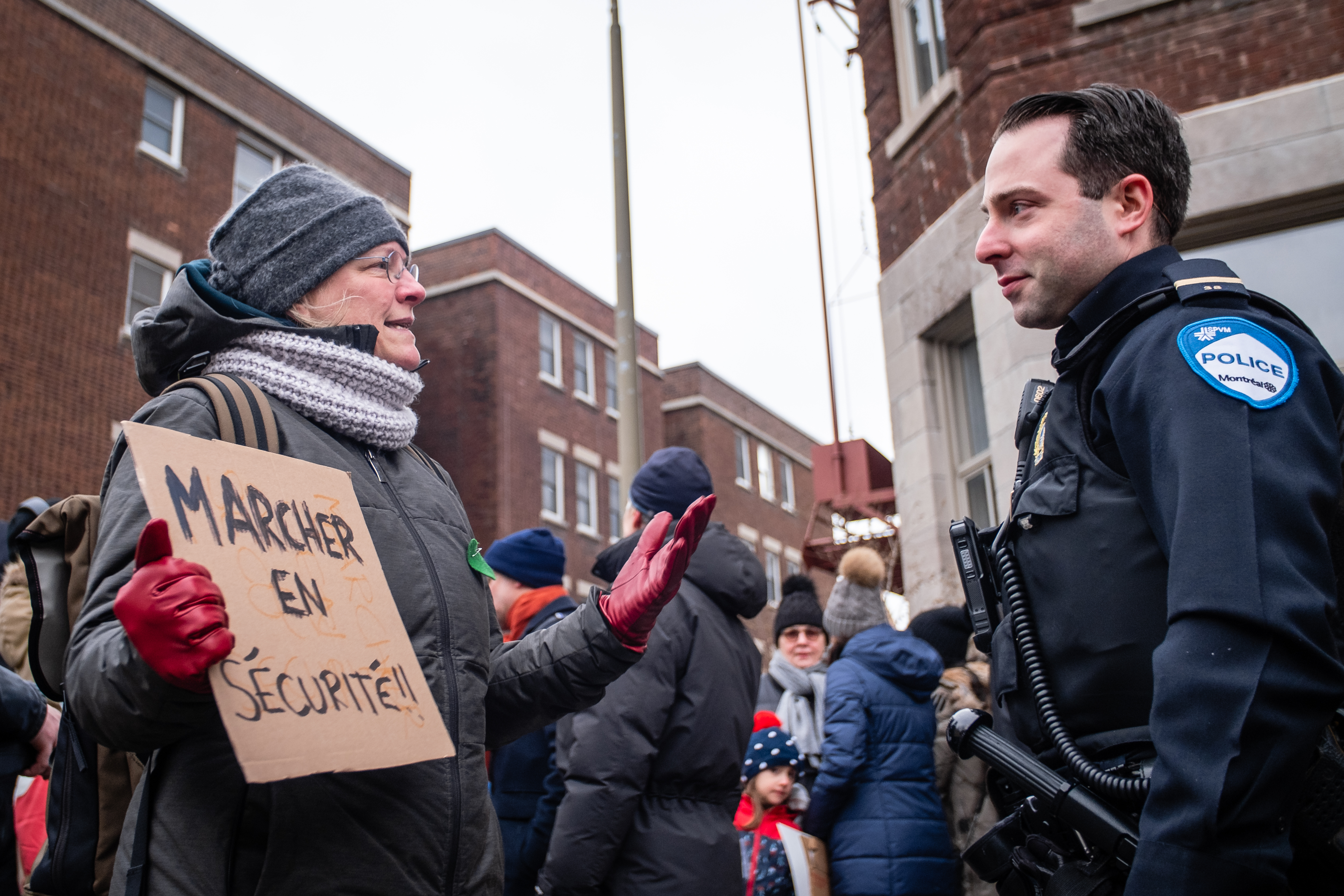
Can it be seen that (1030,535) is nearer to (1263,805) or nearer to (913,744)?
(1263,805)

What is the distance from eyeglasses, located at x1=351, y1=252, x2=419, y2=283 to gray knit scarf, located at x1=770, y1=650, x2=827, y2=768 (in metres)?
3.63

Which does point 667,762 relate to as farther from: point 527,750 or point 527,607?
point 527,607

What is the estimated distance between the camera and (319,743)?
1.71 m

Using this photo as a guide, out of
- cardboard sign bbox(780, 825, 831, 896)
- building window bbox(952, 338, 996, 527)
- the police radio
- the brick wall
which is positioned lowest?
cardboard sign bbox(780, 825, 831, 896)

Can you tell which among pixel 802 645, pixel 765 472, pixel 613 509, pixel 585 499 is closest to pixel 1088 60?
pixel 802 645

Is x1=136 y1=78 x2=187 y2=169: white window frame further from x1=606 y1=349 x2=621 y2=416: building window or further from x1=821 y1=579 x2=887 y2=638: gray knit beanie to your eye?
x1=821 y1=579 x2=887 y2=638: gray knit beanie

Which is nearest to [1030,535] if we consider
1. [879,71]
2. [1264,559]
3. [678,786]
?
[1264,559]

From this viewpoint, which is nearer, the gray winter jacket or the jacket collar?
the gray winter jacket

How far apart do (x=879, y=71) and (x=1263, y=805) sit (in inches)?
364

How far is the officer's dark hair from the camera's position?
231 cm

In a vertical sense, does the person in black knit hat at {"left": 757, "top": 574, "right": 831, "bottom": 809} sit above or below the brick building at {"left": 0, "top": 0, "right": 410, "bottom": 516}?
below

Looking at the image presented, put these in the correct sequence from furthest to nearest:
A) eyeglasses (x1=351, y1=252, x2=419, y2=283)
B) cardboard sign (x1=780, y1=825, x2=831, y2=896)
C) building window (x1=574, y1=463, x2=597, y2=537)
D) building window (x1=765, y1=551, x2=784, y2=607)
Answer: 1. building window (x1=765, y1=551, x2=784, y2=607)
2. building window (x1=574, y1=463, x2=597, y2=537)
3. cardboard sign (x1=780, y1=825, x2=831, y2=896)
4. eyeglasses (x1=351, y1=252, x2=419, y2=283)

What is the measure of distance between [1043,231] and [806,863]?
3.22m

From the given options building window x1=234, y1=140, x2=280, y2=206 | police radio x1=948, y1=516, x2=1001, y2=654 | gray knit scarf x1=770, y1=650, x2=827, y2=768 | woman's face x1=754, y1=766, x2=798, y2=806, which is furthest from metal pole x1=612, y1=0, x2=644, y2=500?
building window x1=234, y1=140, x2=280, y2=206
